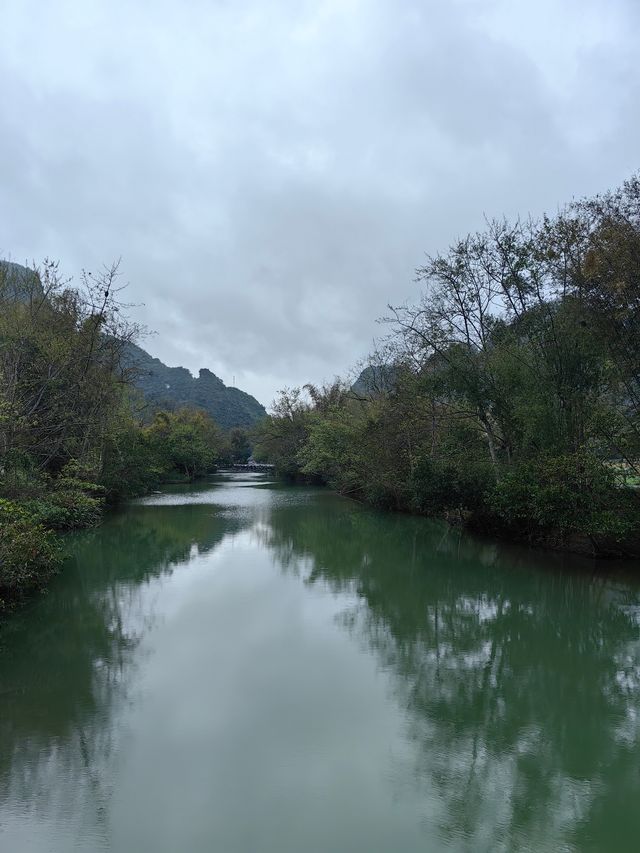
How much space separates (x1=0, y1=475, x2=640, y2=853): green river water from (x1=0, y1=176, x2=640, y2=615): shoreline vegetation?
1.63 metres

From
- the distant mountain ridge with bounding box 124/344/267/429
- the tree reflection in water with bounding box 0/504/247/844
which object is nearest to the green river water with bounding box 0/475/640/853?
the tree reflection in water with bounding box 0/504/247/844

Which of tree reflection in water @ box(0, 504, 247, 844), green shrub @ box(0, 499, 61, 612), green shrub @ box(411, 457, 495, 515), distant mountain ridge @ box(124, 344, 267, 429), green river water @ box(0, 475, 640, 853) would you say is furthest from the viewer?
distant mountain ridge @ box(124, 344, 267, 429)

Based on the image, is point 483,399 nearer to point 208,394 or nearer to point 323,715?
point 323,715

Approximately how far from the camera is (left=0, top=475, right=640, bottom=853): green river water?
433 centimetres

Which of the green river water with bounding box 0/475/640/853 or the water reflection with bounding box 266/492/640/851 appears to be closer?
the green river water with bounding box 0/475/640/853

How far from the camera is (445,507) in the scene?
20281 mm

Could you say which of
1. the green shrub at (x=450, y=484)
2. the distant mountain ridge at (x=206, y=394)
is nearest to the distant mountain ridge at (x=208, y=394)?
the distant mountain ridge at (x=206, y=394)

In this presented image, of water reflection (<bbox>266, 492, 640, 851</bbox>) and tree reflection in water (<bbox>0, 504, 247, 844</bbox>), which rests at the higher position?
water reflection (<bbox>266, 492, 640, 851</bbox>)

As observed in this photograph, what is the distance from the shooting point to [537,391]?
1524cm

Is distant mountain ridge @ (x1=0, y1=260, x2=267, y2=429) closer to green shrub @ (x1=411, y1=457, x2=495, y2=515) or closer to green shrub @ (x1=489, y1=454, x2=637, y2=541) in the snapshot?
green shrub @ (x1=411, y1=457, x2=495, y2=515)

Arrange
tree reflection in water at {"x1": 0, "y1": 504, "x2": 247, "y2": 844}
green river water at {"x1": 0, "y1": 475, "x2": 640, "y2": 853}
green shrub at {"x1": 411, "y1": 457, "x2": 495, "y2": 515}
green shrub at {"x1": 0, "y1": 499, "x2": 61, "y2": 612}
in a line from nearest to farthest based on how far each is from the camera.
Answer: green river water at {"x1": 0, "y1": 475, "x2": 640, "y2": 853}, tree reflection in water at {"x1": 0, "y1": 504, "x2": 247, "y2": 844}, green shrub at {"x1": 0, "y1": 499, "x2": 61, "y2": 612}, green shrub at {"x1": 411, "y1": 457, "x2": 495, "y2": 515}

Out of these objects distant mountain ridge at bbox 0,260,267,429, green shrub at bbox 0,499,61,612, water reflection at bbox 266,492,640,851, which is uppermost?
distant mountain ridge at bbox 0,260,267,429

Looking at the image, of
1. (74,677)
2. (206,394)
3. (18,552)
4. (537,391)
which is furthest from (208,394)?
(74,677)

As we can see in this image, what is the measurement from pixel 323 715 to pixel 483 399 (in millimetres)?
13277
